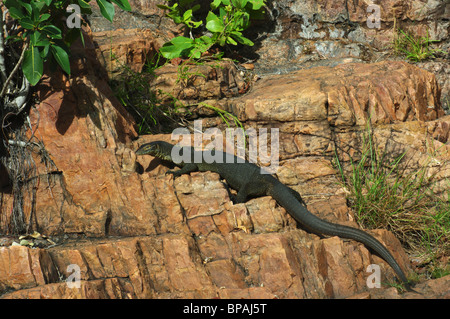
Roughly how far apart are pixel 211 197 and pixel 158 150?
3.29 ft

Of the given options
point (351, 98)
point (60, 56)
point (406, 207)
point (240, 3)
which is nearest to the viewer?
point (60, 56)

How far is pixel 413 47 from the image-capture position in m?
7.78

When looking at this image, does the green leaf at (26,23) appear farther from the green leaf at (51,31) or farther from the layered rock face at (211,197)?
the layered rock face at (211,197)

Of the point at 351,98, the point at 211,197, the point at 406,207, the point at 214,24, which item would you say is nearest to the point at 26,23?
the point at 211,197

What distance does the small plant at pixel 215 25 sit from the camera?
24.6 feet

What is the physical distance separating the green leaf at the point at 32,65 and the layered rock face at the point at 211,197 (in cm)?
73

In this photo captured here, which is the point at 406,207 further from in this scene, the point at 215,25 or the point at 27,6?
the point at 27,6

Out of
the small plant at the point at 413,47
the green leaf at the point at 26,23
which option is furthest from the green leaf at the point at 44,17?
the small plant at the point at 413,47

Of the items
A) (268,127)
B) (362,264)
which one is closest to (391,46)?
(268,127)

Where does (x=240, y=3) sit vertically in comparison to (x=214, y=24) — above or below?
above

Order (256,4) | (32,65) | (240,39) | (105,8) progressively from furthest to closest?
(240,39) → (256,4) → (32,65) → (105,8)

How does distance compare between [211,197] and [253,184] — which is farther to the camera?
[253,184]

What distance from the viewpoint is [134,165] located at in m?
5.69

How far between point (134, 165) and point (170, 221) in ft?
2.91
